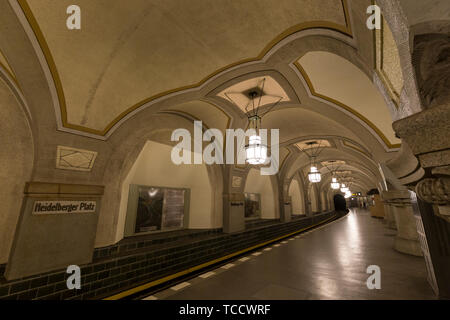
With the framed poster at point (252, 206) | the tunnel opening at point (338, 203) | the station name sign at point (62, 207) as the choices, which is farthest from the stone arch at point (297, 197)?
the tunnel opening at point (338, 203)

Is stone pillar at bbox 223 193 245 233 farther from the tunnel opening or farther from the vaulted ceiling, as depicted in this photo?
the tunnel opening

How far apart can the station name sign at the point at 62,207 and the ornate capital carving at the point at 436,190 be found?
166 inches

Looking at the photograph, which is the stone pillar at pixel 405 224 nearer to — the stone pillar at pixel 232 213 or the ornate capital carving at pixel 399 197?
the ornate capital carving at pixel 399 197

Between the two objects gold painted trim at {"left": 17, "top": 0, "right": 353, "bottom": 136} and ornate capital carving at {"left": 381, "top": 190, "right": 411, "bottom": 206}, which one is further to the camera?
ornate capital carving at {"left": 381, "top": 190, "right": 411, "bottom": 206}

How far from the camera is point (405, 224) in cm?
478

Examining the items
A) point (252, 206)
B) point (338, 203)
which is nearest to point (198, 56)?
point (252, 206)

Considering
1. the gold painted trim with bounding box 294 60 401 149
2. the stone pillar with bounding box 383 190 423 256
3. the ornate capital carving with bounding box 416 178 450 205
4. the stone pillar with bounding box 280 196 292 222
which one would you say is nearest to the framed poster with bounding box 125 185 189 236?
the gold painted trim with bounding box 294 60 401 149

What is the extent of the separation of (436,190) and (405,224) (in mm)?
5297

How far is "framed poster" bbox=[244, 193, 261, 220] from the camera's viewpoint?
9.45 m

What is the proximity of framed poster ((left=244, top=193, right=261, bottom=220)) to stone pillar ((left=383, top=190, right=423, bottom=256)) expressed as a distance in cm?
564

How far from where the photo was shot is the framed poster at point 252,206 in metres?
9.45
